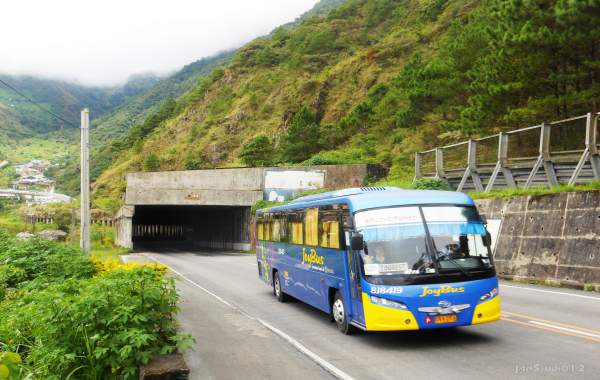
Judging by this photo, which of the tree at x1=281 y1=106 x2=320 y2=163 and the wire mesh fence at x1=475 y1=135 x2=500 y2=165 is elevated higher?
the tree at x1=281 y1=106 x2=320 y2=163

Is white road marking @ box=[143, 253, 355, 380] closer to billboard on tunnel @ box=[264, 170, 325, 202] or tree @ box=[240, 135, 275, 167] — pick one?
billboard on tunnel @ box=[264, 170, 325, 202]

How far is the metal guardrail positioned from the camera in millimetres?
17297

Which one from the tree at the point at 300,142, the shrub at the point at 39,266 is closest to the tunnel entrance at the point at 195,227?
the tree at the point at 300,142

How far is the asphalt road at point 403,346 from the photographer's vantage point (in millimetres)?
7629

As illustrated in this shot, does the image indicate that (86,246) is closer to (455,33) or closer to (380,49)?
(455,33)

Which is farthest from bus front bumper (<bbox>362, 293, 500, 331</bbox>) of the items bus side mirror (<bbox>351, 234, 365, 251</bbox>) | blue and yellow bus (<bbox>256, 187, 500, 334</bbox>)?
bus side mirror (<bbox>351, 234, 365, 251</bbox>)

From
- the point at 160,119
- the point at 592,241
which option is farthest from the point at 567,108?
the point at 160,119

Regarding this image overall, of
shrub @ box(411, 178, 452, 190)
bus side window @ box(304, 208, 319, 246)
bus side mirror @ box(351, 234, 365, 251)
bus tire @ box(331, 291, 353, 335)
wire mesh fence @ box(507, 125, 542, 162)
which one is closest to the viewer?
bus side mirror @ box(351, 234, 365, 251)

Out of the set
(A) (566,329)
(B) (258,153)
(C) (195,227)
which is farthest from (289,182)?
(A) (566,329)

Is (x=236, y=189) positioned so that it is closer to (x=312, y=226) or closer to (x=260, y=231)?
(x=260, y=231)

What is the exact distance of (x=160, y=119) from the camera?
367 ft

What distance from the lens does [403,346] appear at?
363 inches

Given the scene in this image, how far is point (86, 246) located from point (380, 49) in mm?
59724

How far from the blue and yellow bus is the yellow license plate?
0.05 feet
